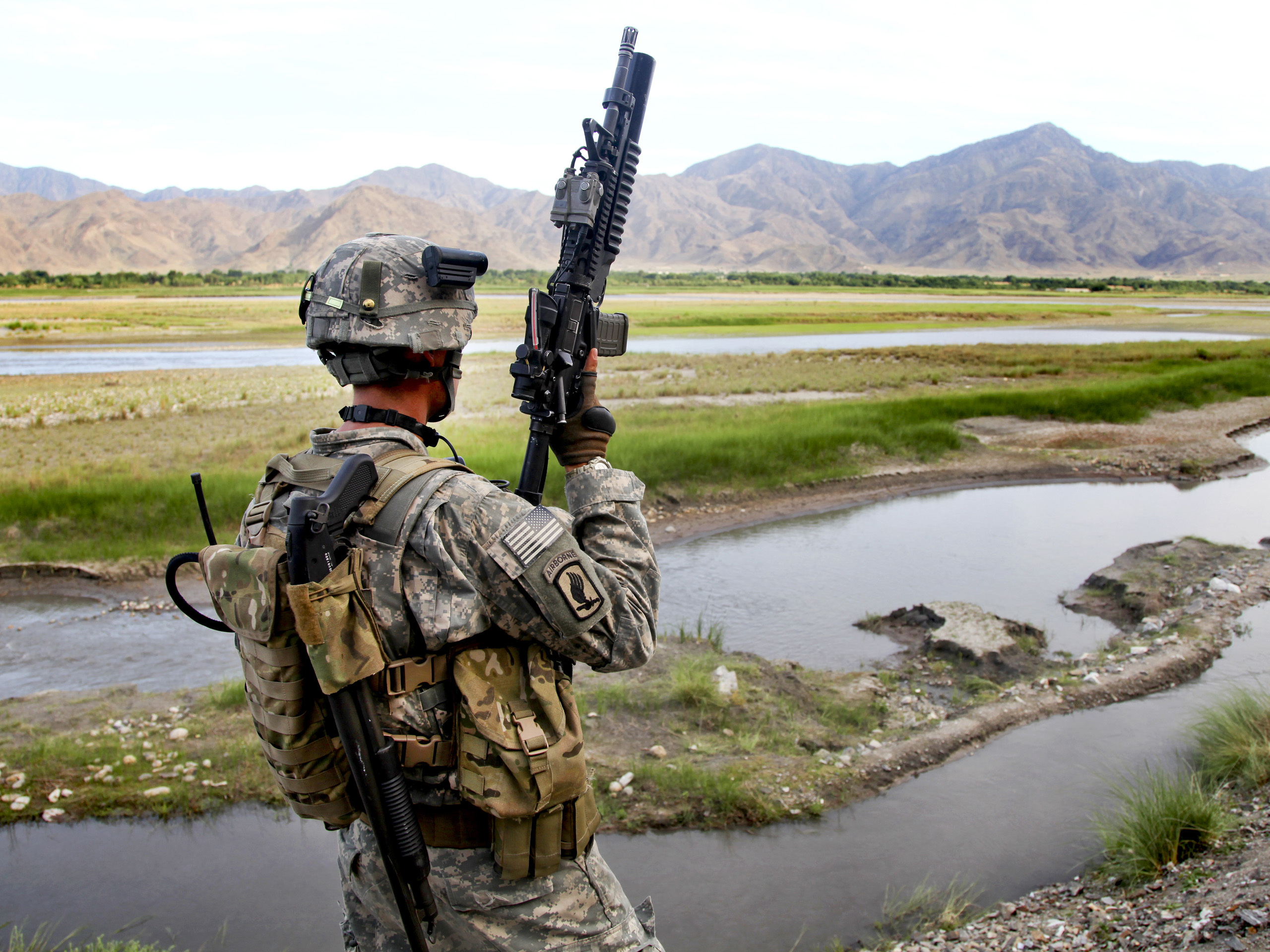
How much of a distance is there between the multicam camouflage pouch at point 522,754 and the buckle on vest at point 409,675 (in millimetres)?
41

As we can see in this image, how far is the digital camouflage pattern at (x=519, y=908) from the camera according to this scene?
200 centimetres

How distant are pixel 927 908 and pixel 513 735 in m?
A: 3.32

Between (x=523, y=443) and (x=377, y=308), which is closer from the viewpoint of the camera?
(x=377, y=308)

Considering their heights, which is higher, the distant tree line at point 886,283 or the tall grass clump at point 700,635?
the distant tree line at point 886,283

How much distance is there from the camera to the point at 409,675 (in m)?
1.92

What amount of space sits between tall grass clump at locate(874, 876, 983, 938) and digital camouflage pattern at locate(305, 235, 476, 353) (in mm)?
3594

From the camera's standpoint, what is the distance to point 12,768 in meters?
5.34

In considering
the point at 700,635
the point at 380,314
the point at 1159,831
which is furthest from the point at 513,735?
the point at 700,635

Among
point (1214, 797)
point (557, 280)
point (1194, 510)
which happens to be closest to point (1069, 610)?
point (1214, 797)

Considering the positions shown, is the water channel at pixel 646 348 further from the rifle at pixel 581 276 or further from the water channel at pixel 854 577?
the rifle at pixel 581 276

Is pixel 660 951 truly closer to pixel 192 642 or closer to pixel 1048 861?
pixel 1048 861

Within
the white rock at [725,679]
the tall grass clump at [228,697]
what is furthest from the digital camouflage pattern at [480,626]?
the tall grass clump at [228,697]

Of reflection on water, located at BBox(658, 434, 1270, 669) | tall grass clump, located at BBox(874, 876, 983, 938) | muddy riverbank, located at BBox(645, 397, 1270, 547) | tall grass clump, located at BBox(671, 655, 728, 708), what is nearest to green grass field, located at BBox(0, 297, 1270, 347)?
muddy riverbank, located at BBox(645, 397, 1270, 547)

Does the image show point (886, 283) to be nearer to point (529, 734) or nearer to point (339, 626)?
point (529, 734)
